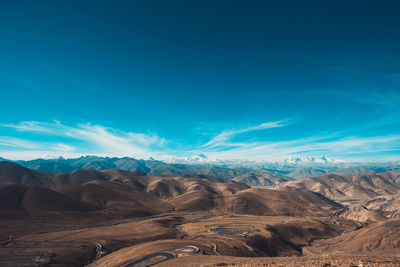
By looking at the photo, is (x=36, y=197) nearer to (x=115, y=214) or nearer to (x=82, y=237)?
(x=115, y=214)

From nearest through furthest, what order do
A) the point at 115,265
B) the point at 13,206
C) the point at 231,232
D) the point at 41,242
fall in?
the point at 115,265, the point at 41,242, the point at 231,232, the point at 13,206

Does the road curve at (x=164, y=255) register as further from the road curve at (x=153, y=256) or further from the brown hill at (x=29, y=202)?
the brown hill at (x=29, y=202)

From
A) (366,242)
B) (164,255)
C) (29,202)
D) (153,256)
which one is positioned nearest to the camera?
(153,256)

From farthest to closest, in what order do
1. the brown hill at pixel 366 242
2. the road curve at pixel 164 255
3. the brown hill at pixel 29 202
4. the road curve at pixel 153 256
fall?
the brown hill at pixel 29 202
the brown hill at pixel 366 242
the road curve at pixel 164 255
the road curve at pixel 153 256

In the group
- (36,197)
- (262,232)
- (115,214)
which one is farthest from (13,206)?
(262,232)

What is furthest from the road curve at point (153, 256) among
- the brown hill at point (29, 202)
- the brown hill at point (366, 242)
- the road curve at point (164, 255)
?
the brown hill at point (29, 202)

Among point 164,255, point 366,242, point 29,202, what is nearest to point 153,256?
point 164,255

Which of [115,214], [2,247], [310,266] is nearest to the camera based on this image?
[310,266]

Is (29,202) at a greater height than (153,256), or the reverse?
(29,202)

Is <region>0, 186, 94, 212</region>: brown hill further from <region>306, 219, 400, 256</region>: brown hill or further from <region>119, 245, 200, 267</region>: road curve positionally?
<region>306, 219, 400, 256</region>: brown hill

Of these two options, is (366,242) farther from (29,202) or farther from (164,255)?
(29,202)

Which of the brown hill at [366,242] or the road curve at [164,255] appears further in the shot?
the brown hill at [366,242]
